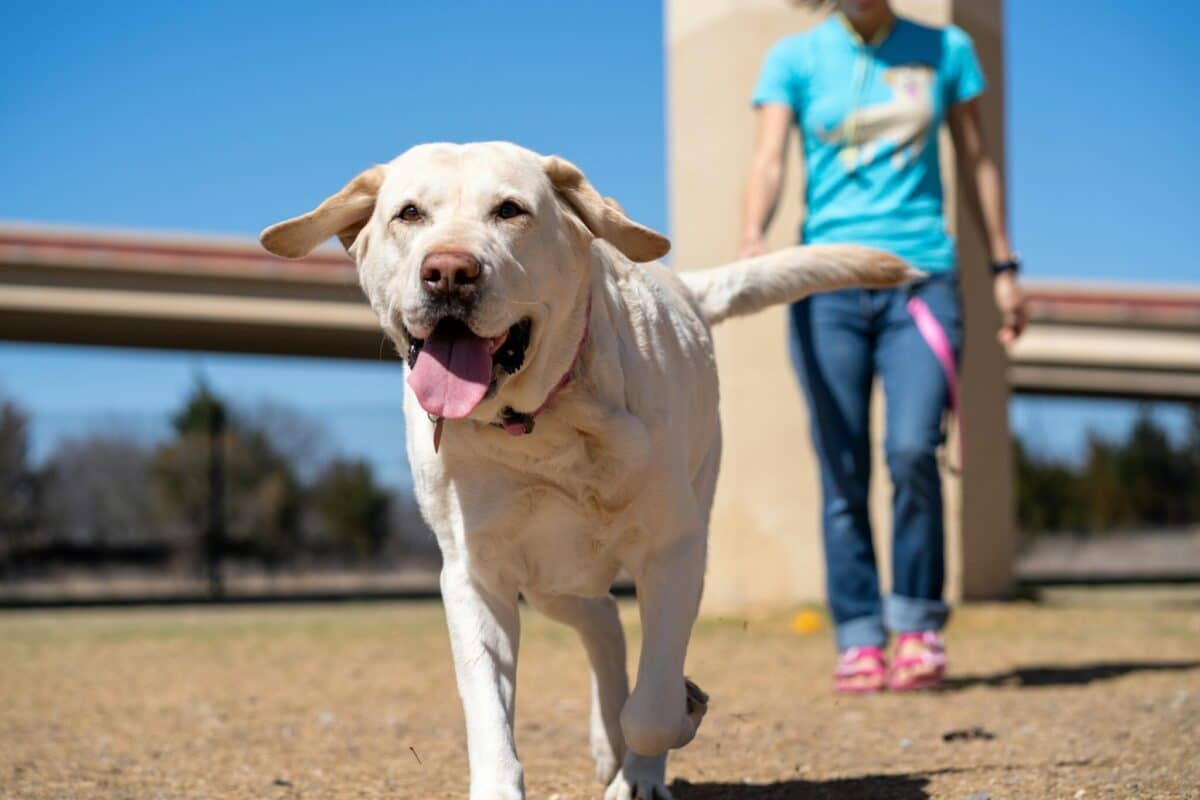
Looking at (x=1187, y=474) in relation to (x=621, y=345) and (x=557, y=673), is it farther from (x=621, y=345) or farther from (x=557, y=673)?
(x=621, y=345)

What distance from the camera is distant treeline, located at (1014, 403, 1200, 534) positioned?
25828mm

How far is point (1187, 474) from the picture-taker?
26344mm

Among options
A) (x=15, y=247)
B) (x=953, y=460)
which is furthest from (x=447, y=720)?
(x=15, y=247)

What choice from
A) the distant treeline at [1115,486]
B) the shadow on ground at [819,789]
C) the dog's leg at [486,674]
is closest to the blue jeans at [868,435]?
the shadow on ground at [819,789]

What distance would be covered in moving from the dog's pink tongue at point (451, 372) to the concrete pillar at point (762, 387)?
23.9 feet

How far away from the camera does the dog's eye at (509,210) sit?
305 centimetres

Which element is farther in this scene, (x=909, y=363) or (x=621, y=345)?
(x=909, y=363)

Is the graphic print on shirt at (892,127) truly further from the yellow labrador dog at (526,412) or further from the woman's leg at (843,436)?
the yellow labrador dog at (526,412)

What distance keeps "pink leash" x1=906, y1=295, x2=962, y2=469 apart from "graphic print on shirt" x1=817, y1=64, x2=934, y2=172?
63 centimetres

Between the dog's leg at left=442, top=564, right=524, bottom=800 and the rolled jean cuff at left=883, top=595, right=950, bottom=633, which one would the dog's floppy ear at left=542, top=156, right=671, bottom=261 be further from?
the rolled jean cuff at left=883, top=595, right=950, bottom=633

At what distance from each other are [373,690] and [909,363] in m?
3.09

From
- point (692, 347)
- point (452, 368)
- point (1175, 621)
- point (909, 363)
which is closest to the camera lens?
point (452, 368)

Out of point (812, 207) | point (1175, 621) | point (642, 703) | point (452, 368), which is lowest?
point (1175, 621)

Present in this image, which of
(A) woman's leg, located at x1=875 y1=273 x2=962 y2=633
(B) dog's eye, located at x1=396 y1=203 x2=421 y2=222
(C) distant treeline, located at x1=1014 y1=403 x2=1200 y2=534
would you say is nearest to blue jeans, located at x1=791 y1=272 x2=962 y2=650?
(A) woman's leg, located at x1=875 y1=273 x2=962 y2=633
